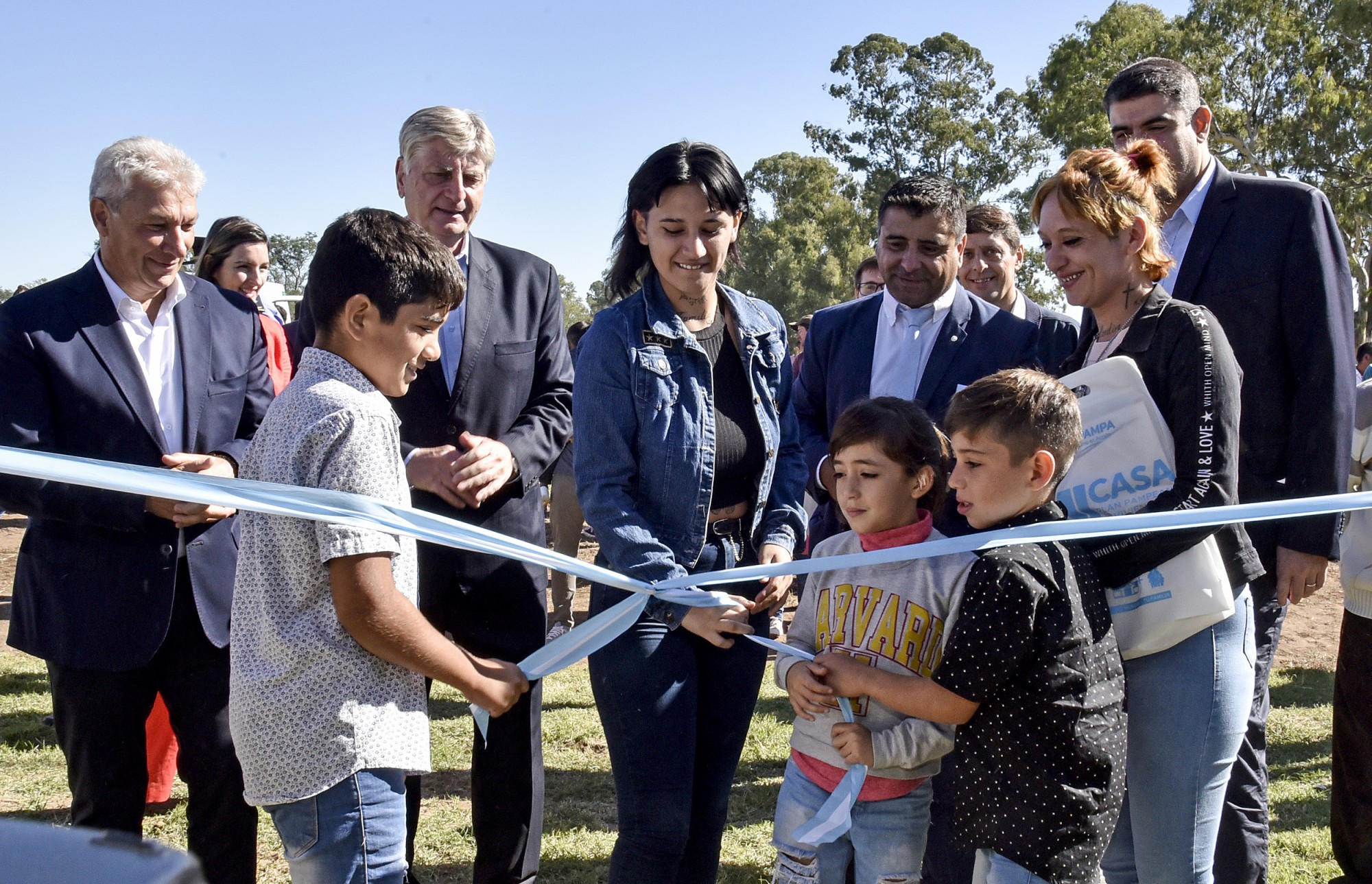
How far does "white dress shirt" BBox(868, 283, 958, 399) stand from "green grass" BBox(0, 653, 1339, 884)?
6.53 ft

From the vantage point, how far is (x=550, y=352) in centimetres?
382

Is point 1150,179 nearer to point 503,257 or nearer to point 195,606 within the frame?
point 503,257

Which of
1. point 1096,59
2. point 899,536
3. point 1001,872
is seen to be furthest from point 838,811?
point 1096,59

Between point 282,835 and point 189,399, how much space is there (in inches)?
59.4

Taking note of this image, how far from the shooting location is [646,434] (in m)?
2.93

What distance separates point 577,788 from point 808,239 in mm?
43901

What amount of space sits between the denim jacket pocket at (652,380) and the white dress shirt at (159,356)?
143 cm

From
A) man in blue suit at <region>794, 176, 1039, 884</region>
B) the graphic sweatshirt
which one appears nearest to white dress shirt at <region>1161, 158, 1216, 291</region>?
→ man in blue suit at <region>794, 176, 1039, 884</region>

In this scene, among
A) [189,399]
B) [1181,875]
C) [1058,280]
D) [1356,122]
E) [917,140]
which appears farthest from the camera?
[917,140]

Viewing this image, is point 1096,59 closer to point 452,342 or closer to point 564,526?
point 564,526

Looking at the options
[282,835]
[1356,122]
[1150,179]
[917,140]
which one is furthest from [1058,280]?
[917,140]

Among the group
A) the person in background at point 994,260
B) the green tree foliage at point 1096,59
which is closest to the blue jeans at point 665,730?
the person in background at point 994,260

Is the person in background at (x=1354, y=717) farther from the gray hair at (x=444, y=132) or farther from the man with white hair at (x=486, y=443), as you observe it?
the gray hair at (x=444, y=132)

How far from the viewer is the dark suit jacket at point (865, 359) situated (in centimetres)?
354
